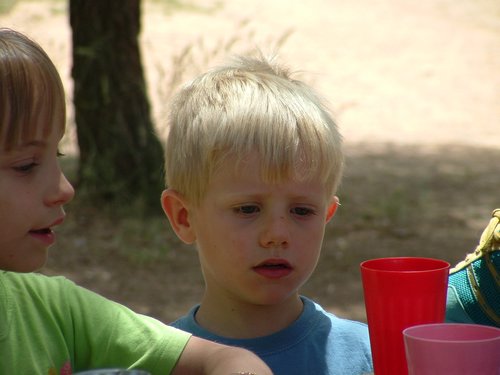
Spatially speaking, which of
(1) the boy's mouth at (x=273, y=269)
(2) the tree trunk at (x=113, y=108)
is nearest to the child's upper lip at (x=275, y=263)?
(1) the boy's mouth at (x=273, y=269)

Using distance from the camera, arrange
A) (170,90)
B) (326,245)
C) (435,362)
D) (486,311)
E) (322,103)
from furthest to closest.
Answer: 1. (170,90)
2. (326,245)
3. (322,103)
4. (486,311)
5. (435,362)

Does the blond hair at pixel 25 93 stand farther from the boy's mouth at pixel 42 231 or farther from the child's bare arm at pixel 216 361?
the child's bare arm at pixel 216 361

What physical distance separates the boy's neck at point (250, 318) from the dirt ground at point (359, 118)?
0.67m

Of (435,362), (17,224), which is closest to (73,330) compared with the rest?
(17,224)

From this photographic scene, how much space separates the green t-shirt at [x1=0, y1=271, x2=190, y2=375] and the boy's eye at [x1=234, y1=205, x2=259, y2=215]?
1.17 ft

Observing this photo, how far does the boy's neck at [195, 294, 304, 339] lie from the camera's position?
2.27 metres

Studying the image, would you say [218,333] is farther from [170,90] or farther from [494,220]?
[170,90]

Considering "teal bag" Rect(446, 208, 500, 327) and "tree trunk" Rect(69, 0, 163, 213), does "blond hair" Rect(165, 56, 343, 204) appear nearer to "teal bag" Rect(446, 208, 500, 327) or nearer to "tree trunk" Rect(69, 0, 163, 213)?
"teal bag" Rect(446, 208, 500, 327)

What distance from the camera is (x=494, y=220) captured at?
7.18 feet

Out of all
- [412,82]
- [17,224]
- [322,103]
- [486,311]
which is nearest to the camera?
[17,224]

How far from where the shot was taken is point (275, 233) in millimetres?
2080

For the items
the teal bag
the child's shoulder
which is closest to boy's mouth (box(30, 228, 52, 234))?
the child's shoulder

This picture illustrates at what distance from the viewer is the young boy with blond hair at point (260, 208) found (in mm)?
2131

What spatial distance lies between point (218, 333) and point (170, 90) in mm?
5025
